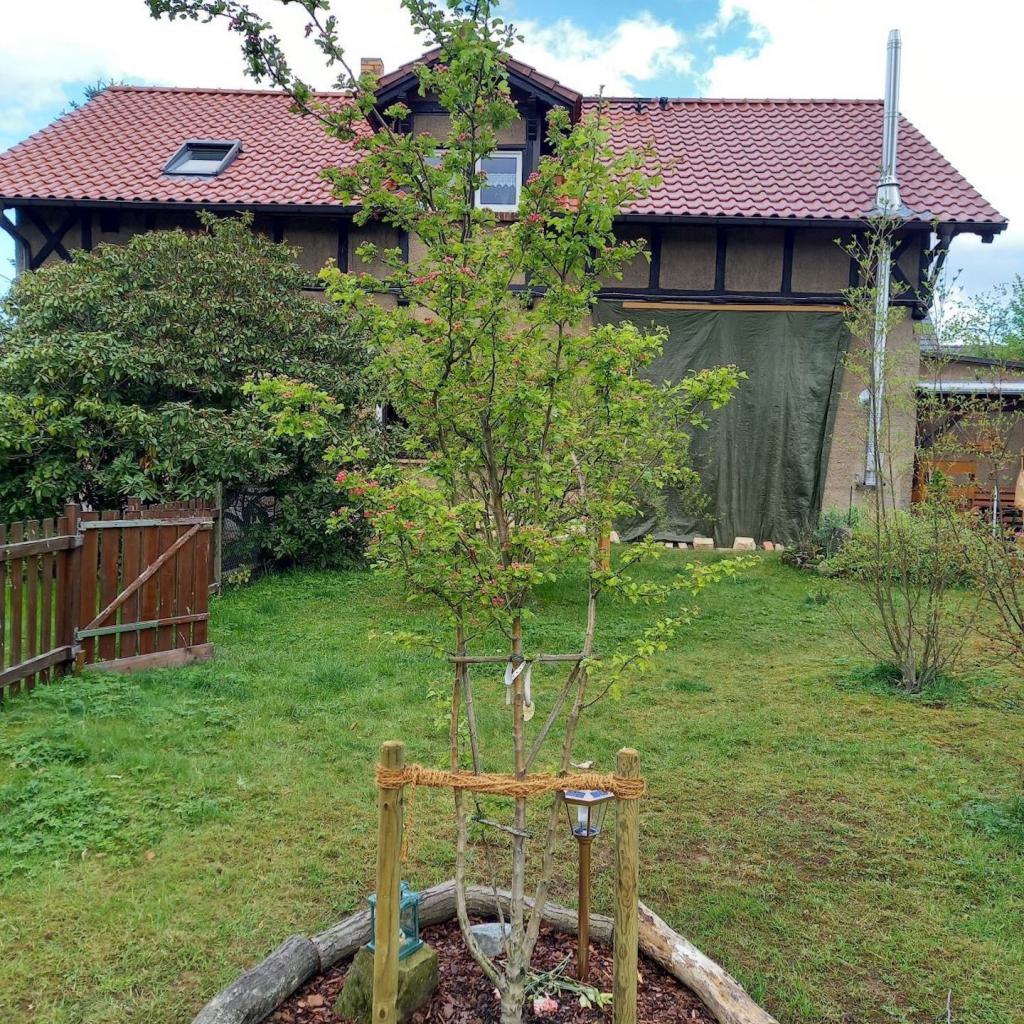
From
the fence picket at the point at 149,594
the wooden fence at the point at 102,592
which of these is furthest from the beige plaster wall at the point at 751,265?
the fence picket at the point at 149,594

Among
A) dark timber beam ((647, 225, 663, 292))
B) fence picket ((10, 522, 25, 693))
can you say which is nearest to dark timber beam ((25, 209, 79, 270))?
dark timber beam ((647, 225, 663, 292))

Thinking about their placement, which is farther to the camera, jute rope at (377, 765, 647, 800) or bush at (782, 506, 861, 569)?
bush at (782, 506, 861, 569)

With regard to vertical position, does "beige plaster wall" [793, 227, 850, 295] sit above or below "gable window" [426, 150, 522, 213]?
below

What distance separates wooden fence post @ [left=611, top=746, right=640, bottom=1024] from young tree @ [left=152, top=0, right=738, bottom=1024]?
12.3 inches

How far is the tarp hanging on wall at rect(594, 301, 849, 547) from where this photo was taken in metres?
12.1

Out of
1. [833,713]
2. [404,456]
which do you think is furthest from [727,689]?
[404,456]

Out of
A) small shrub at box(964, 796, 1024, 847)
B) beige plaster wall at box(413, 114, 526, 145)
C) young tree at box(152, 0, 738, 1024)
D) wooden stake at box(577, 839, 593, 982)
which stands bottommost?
small shrub at box(964, 796, 1024, 847)

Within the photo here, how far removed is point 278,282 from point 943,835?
9046 millimetres

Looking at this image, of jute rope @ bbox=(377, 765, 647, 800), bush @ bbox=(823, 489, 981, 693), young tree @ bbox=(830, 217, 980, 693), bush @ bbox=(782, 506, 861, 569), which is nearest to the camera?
jute rope @ bbox=(377, 765, 647, 800)

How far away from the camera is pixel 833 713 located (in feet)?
18.6

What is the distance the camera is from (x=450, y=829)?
3.83 metres

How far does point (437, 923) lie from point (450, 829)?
91cm

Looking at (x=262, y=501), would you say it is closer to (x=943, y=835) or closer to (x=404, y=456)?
(x=404, y=456)

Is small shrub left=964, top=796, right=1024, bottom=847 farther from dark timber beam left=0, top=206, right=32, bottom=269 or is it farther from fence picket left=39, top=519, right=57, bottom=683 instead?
dark timber beam left=0, top=206, right=32, bottom=269
